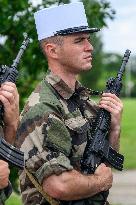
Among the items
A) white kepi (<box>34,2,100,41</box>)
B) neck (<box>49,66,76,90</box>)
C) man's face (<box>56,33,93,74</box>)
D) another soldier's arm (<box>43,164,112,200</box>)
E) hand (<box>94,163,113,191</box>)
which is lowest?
hand (<box>94,163,113,191</box>)

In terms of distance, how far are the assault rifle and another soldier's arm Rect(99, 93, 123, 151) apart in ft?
0.13

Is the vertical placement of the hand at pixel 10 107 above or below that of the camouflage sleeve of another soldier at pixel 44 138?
above

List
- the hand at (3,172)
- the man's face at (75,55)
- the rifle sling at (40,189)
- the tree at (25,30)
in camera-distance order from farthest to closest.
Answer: the tree at (25,30), the man's face at (75,55), the rifle sling at (40,189), the hand at (3,172)

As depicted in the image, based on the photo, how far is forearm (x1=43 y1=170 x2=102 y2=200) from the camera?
14.0 ft

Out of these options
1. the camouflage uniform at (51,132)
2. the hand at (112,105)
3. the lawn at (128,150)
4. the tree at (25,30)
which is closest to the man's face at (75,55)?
the camouflage uniform at (51,132)

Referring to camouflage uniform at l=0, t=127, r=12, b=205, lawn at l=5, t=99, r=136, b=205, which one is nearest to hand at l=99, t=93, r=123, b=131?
camouflage uniform at l=0, t=127, r=12, b=205

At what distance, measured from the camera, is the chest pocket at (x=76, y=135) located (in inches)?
176

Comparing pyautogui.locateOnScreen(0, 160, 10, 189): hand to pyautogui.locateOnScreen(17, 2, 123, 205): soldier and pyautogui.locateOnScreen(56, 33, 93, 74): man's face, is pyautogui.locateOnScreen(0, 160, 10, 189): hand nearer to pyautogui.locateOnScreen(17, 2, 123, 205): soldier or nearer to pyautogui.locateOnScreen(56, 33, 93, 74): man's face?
pyautogui.locateOnScreen(17, 2, 123, 205): soldier

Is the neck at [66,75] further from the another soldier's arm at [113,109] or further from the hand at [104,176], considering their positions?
the hand at [104,176]

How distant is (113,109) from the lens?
4.67 m

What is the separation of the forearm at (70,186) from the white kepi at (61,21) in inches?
37.3

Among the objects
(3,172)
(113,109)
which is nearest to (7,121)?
(3,172)

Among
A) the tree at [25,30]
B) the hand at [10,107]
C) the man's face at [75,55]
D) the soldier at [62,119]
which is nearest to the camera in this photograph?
the hand at [10,107]

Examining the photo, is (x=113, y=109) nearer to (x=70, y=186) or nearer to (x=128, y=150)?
(x=70, y=186)
